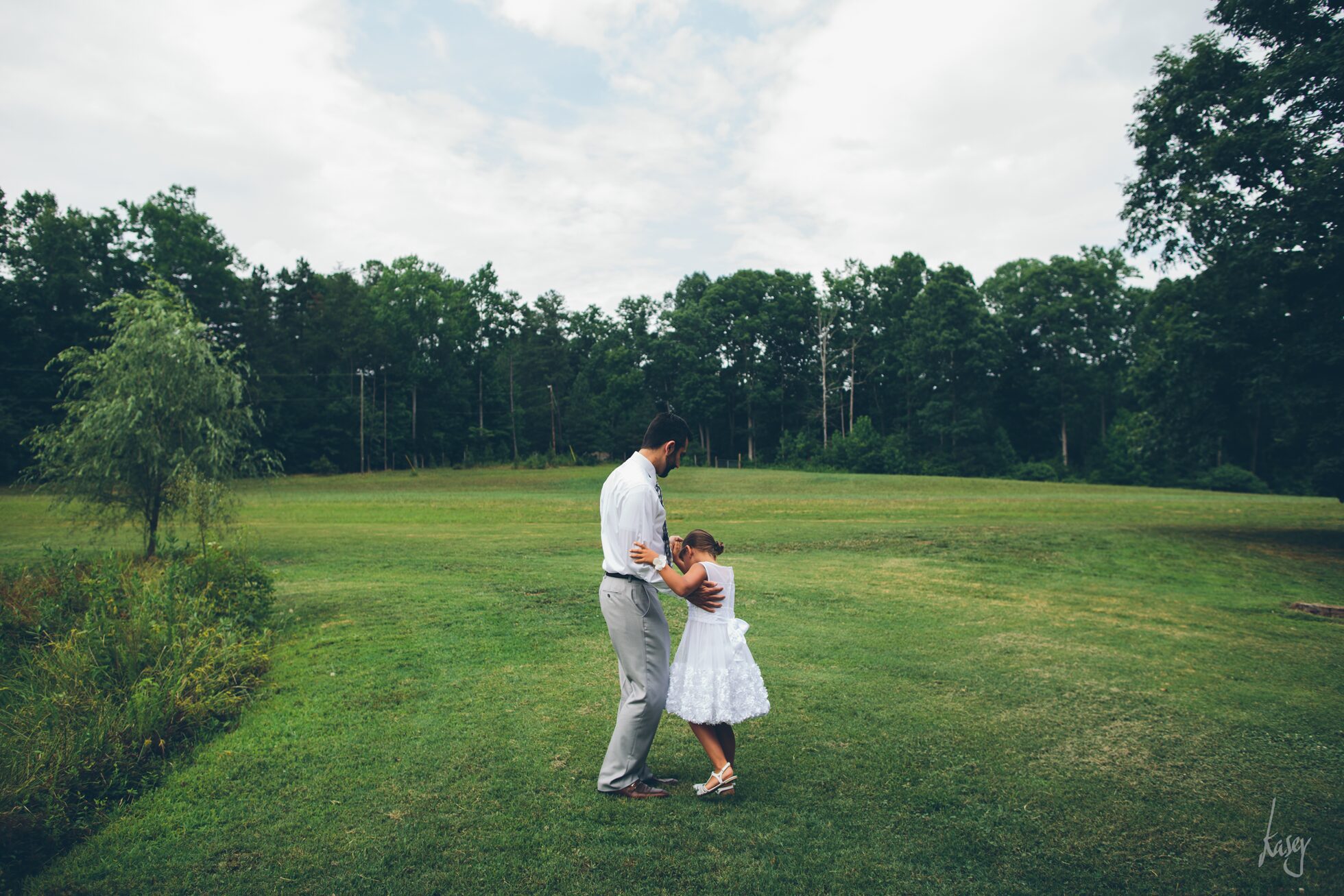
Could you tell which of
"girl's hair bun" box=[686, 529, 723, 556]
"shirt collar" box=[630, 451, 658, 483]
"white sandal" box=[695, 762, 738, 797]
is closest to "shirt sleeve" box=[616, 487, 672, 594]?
"shirt collar" box=[630, 451, 658, 483]

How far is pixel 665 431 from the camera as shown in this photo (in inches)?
187

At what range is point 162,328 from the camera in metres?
15.3

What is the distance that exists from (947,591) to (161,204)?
72.1 meters

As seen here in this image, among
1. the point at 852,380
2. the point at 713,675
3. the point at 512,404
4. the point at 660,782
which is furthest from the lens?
the point at 512,404

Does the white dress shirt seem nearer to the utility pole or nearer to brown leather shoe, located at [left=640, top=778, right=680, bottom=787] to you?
brown leather shoe, located at [left=640, top=778, right=680, bottom=787]

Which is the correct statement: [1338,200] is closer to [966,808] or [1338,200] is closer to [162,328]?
[966,808]

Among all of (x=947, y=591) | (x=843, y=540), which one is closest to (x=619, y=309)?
(x=843, y=540)

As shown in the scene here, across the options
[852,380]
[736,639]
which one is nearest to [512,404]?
[852,380]

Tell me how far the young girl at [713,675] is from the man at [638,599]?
0.11m

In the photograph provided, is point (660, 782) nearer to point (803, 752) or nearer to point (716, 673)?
point (716, 673)

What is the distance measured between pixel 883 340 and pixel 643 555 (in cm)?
7709

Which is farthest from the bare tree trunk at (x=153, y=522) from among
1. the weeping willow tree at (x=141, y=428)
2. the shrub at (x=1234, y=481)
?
the shrub at (x=1234, y=481)

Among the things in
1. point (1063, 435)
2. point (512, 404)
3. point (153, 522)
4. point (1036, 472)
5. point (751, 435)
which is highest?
point (512, 404)

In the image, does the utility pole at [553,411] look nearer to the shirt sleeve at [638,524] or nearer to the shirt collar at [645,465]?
the shirt collar at [645,465]
